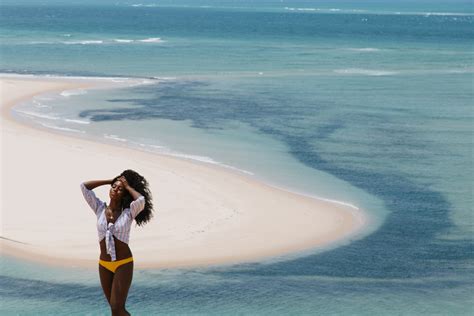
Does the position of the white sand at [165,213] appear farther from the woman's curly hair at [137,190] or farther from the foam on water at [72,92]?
the foam on water at [72,92]

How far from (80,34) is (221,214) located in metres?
72.7

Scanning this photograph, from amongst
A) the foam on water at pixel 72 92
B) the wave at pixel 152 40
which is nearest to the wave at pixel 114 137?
the foam on water at pixel 72 92

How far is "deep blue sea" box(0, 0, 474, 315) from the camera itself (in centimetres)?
1519

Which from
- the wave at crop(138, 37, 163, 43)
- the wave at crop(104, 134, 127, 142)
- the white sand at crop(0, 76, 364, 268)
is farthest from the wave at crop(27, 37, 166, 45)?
the white sand at crop(0, 76, 364, 268)

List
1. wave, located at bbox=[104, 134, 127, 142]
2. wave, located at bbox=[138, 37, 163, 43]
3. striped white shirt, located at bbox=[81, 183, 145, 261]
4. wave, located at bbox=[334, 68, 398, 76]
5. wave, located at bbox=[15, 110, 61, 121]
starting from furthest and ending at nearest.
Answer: wave, located at bbox=[138, 37, 163, 43], wave, located at bbox=[334, 68, 398, 76], wave, located at bbox=[15, 110, 61, 121], wave, located at bbox=[104, 134, 127, 142], striped white shirt, located at bbox=[81, 183, 145, 261]

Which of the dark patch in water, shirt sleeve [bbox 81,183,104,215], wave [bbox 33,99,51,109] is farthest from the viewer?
wave [bbox 33,99,51,109]

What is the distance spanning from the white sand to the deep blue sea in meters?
0.63

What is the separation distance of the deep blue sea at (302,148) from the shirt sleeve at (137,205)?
19.7ft

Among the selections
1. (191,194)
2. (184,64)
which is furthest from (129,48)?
(191,194)

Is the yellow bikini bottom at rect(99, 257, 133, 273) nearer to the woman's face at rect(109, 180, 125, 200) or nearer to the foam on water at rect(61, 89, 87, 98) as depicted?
the woman's face at rect(109, 180, 125, 200)

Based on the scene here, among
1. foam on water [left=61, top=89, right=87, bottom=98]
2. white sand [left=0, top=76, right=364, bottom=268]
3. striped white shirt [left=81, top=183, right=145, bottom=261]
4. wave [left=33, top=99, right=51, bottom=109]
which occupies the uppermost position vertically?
striped white shirt [left=81, top=183, right=145, bottom=261]

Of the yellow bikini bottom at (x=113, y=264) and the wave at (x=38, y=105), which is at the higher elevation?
the yellow bikini bottom at (x=113, y=264)

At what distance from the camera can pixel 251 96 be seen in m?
41.0

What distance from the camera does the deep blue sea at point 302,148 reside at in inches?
598
